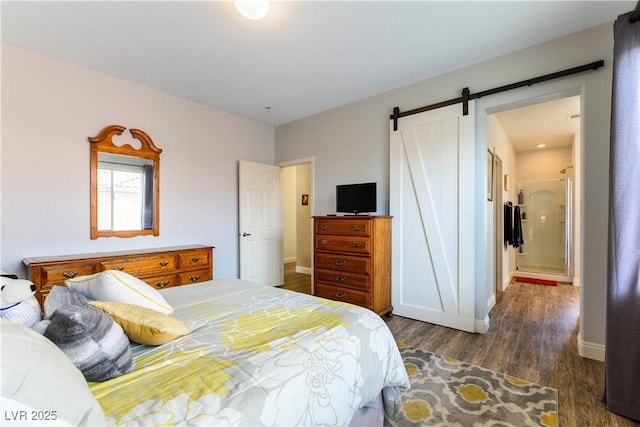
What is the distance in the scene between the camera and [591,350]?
2.32 metres

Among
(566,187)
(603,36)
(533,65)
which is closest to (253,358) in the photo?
(533,65)

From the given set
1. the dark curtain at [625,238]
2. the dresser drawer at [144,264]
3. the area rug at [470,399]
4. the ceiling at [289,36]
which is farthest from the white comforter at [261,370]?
the ceiling at [289,36]

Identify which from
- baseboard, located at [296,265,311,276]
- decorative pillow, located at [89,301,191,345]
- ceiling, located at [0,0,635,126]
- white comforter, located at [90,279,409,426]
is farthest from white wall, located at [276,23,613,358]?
decorative pillow, located at [89,301,191,345]

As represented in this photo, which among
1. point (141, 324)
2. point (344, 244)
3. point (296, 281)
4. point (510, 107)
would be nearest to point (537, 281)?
point (510, 107)

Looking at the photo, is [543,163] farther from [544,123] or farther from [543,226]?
[544,123]

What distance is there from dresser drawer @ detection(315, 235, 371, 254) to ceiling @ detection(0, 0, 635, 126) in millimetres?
1805

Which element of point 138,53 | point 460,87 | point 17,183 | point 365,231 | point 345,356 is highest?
point 138,53

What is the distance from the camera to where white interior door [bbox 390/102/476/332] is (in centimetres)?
289

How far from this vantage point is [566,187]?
5184 mm

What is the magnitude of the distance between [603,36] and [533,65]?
457mm

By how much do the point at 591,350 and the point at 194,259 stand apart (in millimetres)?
3855

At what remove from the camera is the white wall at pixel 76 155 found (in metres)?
2.55

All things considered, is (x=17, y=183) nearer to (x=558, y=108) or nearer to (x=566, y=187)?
(x=558, y=108)

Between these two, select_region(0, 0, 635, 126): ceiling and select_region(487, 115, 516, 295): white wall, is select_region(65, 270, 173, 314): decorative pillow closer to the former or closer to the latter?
select_region(0, 0, 635, 126): ceiling
